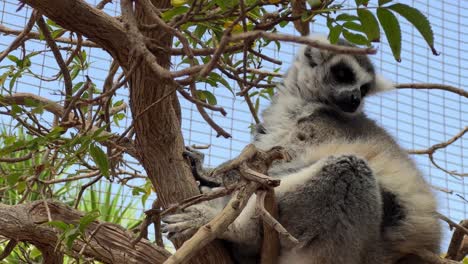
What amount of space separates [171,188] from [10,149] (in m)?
0.66

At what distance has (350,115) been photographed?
3.83m

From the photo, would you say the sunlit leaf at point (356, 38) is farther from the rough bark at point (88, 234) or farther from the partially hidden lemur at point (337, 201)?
the rough bark at point (88, 234)

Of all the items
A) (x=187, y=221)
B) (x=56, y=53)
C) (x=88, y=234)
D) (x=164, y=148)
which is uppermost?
(x=56, y=53)

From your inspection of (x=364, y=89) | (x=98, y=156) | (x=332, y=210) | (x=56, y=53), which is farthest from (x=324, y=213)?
(x=364, y=89)

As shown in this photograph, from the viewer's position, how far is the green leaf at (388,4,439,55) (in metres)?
1.86

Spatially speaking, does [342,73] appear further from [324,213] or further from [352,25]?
[352,25]

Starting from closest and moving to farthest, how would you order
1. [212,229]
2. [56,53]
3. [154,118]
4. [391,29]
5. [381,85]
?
1. [212,229]
2. [391,29]
3. [154,118]
4. [56,53]
5. [381,85]

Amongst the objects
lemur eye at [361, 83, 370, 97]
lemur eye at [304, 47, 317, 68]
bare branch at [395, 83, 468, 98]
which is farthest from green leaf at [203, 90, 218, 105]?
A: bare branch at [395, 83, 468, 98]

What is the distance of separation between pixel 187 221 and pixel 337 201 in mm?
669

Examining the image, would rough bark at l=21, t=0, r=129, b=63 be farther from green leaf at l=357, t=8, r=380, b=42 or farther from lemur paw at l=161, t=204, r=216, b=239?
green leaf at l=357, t=8, r=380, b=42

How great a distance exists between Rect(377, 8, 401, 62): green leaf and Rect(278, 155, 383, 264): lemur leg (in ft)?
3.16

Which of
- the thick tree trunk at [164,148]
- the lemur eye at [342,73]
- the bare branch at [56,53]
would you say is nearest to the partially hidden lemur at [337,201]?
the thick tree trunk at [164,148]

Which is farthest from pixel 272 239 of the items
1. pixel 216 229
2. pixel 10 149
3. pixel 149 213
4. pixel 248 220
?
pixel 10 149

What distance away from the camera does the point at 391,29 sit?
1979mm
